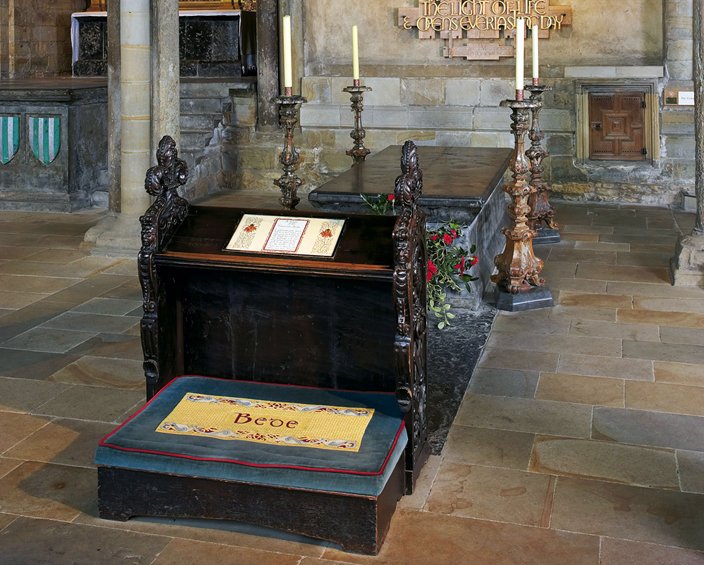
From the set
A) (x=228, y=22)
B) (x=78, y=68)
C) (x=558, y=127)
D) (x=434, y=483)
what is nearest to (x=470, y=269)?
(x=434, y=483)

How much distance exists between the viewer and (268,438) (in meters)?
3.14

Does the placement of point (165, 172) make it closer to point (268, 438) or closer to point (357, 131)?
point (268, 438)

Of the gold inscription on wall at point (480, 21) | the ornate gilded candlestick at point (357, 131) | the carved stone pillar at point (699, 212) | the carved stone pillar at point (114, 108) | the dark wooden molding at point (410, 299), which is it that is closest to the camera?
the dark wooden molding at point (410, 299)

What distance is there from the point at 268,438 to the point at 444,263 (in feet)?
8.12

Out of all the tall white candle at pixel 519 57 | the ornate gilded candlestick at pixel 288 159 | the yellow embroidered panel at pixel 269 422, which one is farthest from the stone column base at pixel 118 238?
the yellow embroidered panel at pixel 269 422

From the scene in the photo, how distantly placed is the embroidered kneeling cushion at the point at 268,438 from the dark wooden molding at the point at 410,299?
4.3 inches

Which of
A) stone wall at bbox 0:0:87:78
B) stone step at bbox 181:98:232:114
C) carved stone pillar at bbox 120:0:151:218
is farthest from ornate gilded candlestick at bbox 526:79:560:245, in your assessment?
stone wall at bbox 0:0:87:78

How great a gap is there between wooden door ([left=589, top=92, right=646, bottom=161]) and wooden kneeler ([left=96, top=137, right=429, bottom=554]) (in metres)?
6.28

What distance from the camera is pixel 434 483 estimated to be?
345 cm

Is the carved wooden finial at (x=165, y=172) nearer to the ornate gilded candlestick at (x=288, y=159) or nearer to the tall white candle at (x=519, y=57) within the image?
the ornate gilded candlestick at (x=288, y=159)

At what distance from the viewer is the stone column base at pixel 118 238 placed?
7227 mm

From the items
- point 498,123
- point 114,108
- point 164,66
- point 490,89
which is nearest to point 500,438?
point 164,66

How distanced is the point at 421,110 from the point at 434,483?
645cm

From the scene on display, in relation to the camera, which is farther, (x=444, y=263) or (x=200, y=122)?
(x=200, y=122)
